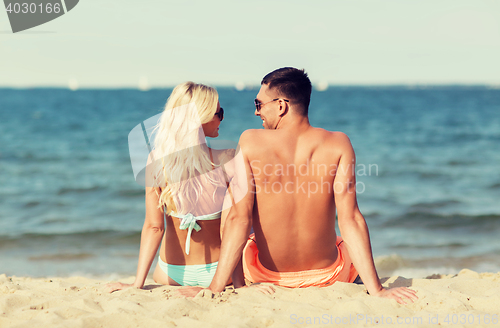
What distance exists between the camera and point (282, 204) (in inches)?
104

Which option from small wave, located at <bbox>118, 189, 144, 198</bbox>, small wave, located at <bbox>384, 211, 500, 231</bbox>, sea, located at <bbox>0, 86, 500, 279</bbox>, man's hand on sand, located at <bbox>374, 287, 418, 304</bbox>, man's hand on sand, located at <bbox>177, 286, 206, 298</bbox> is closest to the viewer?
man's hand on sand, located at <bbox>374, 287, 418, 304</bbox>

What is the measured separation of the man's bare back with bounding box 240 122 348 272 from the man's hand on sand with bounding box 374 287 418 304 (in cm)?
48

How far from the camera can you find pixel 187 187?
2.82 meters

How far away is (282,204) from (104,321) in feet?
4.16

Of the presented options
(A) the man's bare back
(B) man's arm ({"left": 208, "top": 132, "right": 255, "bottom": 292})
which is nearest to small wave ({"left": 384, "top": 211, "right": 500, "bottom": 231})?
(A) the man's bare back

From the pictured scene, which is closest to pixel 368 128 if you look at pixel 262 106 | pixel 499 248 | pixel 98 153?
pixel 98 153

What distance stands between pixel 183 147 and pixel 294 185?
790mm

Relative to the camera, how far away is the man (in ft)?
8.50

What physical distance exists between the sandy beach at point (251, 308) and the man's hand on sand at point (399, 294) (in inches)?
1.8

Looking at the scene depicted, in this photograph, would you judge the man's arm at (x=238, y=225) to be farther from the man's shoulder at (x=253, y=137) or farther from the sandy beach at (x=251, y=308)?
the sandy beach at (x=251, y=308)

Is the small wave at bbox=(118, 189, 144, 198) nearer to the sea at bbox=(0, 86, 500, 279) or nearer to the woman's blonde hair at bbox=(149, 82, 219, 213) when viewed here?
the sea at bbox=(0, 86, 500, 279)

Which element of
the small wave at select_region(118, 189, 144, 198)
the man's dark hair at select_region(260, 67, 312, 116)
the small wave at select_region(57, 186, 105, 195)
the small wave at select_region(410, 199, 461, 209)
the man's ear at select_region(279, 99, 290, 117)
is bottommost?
the small wave at select_region(410, 199, 461, 209)

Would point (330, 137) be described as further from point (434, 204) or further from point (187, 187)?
point (434, 204)

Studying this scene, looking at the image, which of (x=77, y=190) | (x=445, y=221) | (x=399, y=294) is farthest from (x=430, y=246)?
(x=77, y=190)
